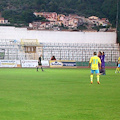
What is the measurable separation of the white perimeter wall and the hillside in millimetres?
26659

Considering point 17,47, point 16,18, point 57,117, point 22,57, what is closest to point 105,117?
point 57,117

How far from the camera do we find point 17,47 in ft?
210

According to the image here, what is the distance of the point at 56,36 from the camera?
238 ft

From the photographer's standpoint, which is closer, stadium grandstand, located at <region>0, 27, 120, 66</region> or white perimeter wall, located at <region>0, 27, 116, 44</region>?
stadium grandstand, located at <region>0, 27, 120, 66</region>

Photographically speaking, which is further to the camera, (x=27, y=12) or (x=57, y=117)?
(x=27, y=12)

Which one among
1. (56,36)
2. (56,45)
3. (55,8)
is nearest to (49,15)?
(55,8)

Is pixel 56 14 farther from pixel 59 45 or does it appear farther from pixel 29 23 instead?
pixel 59 45

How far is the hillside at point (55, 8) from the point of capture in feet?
339

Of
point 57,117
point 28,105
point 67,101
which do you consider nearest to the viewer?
point 57,117

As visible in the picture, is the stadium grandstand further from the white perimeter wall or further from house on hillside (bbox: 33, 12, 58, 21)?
house on hillside (bbox: 33, 12, 58, 21)

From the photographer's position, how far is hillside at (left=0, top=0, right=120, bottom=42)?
A: 10344 cm

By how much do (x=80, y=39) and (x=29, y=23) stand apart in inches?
1340

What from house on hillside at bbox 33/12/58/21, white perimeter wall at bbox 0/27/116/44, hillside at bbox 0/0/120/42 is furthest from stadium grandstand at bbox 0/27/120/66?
house on hillside at bbox 33/12/58/21

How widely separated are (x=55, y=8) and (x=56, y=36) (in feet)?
125
